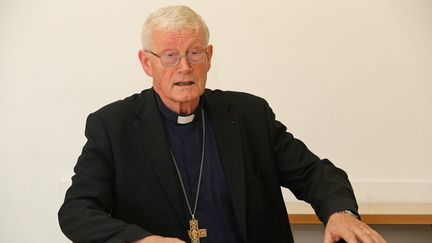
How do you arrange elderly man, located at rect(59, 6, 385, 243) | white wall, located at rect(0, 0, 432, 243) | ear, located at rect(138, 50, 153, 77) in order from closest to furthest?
elderly man, located at rect(59, 6, 385, 243), ear, located at rect(138, 50, 153, 77), white wall, located at rect(0, 0, 432, 243)

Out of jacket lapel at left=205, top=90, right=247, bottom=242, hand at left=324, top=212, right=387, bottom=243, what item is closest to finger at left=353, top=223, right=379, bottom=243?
hand at left=324, top=212, right=387, bottom=243

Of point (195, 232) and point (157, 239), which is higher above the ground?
point (157, 239)

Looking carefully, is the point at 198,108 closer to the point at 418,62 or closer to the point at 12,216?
the point at 418,62

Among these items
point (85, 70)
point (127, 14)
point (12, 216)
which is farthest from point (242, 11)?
point (12, 216)

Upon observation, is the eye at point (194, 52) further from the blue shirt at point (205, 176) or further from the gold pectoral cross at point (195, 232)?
the gold pectoral cross at point (195, 232)

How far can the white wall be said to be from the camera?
323 centimetres

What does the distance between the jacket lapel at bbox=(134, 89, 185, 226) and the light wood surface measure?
137cm

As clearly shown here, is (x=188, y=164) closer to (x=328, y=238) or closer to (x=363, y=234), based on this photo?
(x=328, y=238)

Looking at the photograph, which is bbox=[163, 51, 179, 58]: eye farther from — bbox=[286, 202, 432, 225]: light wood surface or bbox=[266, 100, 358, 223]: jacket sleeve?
bbox=[286, 202, 432, 225]: light wood surface

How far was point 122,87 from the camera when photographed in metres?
3.40

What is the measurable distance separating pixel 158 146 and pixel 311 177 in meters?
0.64

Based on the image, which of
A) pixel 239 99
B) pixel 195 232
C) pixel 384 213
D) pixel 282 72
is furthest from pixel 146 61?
pixel 384 213

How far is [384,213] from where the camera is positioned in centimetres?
302

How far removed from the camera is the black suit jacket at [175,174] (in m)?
1.88
